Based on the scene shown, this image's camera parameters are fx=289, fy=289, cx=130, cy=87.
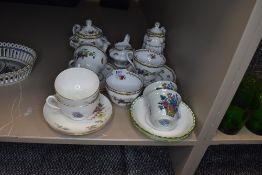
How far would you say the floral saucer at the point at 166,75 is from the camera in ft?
2.43

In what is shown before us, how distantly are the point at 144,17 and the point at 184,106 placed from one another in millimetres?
530

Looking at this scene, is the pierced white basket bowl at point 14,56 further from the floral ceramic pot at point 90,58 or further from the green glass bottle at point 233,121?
the green glass bottle at point 233,121

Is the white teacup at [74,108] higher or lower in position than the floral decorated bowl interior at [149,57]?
lower

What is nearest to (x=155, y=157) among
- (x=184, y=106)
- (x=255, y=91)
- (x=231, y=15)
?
(x=184, y=106)

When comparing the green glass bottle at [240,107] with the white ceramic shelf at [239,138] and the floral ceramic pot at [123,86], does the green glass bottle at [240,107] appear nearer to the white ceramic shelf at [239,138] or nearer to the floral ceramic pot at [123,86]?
the white ceramic shelf at [239,138]

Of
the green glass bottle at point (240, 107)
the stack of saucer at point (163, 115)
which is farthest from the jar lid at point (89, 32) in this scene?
the green glass bottle at point (240, 107)

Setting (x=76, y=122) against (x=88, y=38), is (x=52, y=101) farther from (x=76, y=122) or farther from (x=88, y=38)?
(x=88, y=38)

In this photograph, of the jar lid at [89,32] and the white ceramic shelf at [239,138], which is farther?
the jar lid at [89,32]

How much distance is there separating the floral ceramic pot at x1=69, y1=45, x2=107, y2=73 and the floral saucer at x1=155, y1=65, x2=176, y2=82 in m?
0.15

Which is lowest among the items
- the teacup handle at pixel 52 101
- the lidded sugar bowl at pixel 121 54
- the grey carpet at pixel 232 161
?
the grey carpet at pixel 232 161

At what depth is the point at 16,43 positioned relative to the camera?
81 centimetres

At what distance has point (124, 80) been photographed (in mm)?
708

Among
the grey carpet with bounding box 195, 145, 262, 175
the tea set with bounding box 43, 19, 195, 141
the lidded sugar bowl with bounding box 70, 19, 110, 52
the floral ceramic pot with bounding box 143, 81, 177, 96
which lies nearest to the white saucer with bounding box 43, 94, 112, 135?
the tea set with bounding box 43, 19, 195, 141

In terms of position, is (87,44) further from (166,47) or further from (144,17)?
(144,17)
